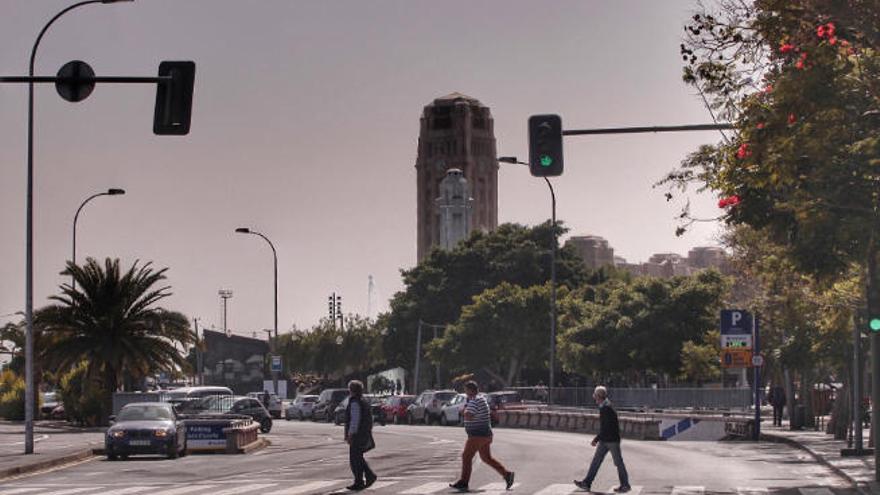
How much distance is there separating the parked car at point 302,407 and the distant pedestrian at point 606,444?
6170 centimetres

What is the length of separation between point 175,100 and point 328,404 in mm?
64261

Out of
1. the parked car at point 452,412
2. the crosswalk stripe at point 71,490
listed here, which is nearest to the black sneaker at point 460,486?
the crosswalk stripe at point 71,490

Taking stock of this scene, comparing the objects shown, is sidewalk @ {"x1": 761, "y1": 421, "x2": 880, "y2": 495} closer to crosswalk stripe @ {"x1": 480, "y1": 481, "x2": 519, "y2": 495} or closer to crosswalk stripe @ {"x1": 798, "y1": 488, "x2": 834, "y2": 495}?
crosswalk stripe @ {"x1": 798, "y1": 488, "x2": 834, "y2": 495}

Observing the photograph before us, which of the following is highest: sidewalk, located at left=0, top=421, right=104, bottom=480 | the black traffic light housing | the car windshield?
the black traffic light housing

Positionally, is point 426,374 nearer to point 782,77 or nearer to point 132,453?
point 132,453

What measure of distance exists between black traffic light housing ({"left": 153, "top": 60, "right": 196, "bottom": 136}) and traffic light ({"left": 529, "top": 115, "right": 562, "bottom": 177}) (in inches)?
243

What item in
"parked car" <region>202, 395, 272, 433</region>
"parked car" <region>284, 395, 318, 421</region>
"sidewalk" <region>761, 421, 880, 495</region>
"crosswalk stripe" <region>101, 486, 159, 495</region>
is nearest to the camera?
"crosswalk stripe" <region>101, 486, 159, 495</region>

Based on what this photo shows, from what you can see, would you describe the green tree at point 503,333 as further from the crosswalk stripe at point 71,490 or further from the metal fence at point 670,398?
the crosswalk stripe at point 71,490

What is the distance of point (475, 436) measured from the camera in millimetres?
24234

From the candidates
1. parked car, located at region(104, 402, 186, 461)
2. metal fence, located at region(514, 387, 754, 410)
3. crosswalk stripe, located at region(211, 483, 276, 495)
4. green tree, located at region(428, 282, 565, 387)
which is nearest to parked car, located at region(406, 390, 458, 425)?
metal fence, located at region(514, 387, 754, 410)

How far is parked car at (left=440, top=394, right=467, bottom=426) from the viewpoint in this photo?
67.5m

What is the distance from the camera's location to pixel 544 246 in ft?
384

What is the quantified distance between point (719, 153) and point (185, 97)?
35.4ft

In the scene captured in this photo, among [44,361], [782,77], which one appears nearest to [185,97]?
[782,77]
